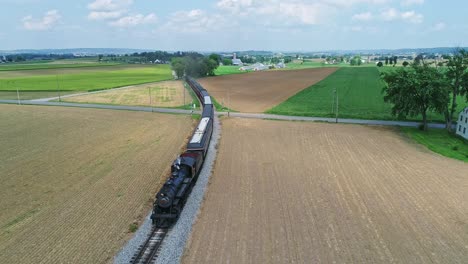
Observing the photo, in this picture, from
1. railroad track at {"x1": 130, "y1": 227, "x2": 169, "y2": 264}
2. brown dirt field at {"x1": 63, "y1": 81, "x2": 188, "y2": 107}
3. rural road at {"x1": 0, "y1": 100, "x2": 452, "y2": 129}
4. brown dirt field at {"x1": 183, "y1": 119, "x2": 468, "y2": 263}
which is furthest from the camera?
brown dirt field at {"x1": 63, "y1": 81, "x2": 188, "y2": 107}

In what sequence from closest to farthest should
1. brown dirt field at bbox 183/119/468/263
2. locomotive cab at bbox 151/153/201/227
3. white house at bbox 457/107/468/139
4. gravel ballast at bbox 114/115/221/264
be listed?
1. gravel ballast at bbox 114/115/221/264
2. brown dirt field at bbox 183/119/468/263
3. locomotive cab at bbox 151/153/201/227
4. white house at bbox 457/107/468/139

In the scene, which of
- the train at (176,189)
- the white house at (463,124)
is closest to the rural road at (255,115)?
the white house at (463,124)

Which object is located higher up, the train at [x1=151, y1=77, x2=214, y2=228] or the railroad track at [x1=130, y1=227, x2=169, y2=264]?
the train at [x1=151, y1=77, x2=214, y2=228]

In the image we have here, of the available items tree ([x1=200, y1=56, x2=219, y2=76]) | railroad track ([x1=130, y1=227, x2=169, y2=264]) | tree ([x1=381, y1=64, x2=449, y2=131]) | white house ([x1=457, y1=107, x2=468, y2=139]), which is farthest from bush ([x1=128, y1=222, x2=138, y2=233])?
tree ([x1=200, y1=56, x2=219, y2=76])

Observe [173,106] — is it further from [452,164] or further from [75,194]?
[452,164]

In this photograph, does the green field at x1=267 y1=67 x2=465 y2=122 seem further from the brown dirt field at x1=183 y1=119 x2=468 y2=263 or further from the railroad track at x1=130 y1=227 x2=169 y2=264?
the railroad track at x1=130 y1=227 x2=169 y2=264

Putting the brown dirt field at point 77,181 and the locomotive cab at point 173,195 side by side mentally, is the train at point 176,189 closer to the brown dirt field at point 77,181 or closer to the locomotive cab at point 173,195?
the locomotive cab at point 173,195
